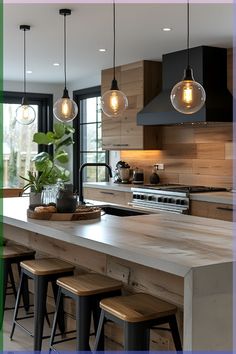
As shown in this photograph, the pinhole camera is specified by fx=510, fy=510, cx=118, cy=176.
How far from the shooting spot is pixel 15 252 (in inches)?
158

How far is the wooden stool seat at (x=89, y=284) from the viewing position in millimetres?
2834

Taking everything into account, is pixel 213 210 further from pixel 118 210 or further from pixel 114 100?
pixel 114 100

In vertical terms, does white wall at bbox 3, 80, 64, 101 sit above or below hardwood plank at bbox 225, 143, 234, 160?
above

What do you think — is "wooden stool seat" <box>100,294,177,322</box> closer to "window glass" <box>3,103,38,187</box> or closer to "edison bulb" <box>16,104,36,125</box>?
"edison bulb" <box>16,104,36,125</box>

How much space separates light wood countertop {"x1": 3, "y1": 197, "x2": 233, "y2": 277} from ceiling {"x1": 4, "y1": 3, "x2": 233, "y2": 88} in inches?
68.3

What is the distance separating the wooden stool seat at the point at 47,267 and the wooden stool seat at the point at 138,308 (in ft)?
2.61

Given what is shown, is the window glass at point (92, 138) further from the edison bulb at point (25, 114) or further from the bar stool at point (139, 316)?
the bar stool at point (139, 316)

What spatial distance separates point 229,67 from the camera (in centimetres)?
569

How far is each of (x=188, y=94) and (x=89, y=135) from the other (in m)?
5.08

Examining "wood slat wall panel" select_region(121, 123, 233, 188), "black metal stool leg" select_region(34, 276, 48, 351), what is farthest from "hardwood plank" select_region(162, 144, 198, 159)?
"black metal stool leg" select_region(34, 276, 48, 351)

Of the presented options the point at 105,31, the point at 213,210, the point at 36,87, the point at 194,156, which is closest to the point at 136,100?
the point at 194,156

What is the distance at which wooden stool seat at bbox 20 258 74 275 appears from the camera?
3318mm

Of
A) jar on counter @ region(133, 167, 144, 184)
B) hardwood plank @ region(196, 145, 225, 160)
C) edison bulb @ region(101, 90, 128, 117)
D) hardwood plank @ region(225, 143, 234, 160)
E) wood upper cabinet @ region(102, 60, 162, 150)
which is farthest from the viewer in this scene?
jar on counter @ region(133, 167, 144, 184)

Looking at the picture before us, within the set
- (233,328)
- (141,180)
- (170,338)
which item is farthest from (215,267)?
(141,180)
